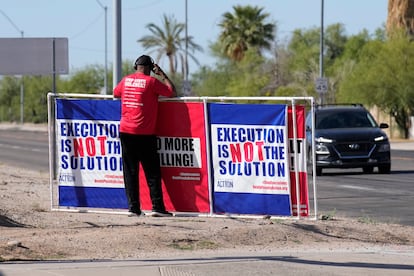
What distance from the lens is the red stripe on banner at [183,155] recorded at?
14.1m

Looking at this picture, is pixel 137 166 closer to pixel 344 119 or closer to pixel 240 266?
pixel 240 266

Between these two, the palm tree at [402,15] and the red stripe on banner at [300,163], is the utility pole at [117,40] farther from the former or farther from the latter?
the palm tree at [402,15]

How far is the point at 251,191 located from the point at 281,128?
3.13 ft

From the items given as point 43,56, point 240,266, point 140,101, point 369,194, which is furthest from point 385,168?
point 240,266

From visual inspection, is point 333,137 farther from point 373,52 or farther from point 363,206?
point 373,52

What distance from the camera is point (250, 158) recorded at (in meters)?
13.9

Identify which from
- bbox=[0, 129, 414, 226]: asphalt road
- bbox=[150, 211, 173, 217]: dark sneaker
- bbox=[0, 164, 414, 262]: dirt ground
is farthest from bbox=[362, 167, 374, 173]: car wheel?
bbox=[150, 211, 173, 217]: dark sneaker

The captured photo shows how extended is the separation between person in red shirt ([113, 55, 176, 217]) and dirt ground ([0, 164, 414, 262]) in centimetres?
39

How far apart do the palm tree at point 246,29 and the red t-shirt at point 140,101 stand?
71558 millimetres

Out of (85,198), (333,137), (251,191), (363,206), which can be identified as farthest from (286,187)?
(333,137)

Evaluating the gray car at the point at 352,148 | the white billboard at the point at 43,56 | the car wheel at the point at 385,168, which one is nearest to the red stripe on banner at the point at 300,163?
the white billboard at the point at 43,56

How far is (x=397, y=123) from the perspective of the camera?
194 ft

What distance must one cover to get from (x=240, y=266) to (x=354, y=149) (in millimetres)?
16116

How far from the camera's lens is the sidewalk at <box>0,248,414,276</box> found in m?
9.71
